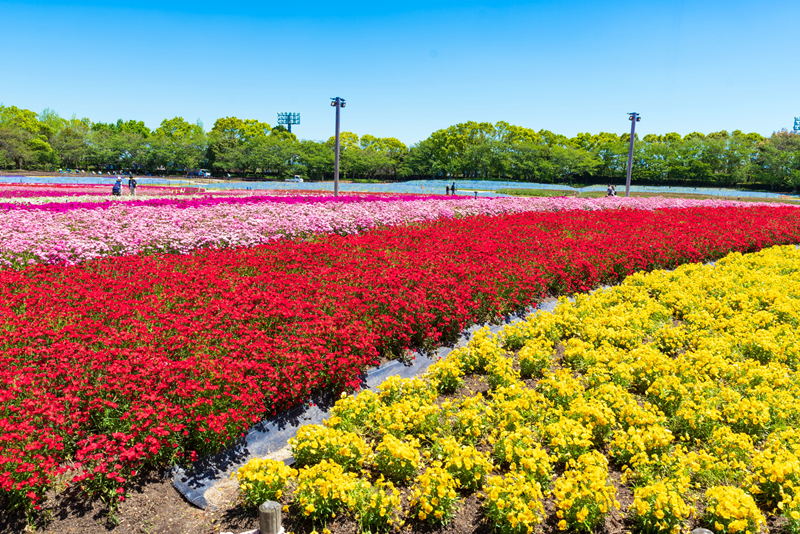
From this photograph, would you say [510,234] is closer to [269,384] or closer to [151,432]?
[269,384]

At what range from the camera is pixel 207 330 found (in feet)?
15.0

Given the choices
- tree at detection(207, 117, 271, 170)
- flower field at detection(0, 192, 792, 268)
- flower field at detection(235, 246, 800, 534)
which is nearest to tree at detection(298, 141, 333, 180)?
tree at detection(207, 117, 271, 170)

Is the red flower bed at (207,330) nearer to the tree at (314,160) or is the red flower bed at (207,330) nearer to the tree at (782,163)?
the tree at (314,160)

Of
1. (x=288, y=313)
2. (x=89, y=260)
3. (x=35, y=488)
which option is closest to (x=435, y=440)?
(x=288, y=313)

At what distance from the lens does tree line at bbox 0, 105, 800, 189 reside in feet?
201

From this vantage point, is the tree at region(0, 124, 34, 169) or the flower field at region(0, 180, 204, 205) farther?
the tree at region(0, 124, 34, 169)

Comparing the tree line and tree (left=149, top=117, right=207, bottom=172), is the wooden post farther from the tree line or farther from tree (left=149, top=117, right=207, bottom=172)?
tree (left=149, top=117, right=207, bottom=172)

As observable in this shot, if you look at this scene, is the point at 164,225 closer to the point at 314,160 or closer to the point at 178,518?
the point at 178,518

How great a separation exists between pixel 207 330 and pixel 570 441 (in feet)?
11.0

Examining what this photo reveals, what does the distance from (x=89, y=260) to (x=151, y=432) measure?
510 cm

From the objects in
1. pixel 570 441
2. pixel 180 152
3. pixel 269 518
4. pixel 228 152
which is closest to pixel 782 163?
pixel 228 152

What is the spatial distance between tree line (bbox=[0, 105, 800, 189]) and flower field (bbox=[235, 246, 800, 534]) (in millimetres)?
61782

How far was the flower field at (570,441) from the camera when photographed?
3.08 meters

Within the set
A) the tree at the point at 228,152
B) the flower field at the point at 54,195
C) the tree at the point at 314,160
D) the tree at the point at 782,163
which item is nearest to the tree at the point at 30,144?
the tree at the point at 228,152
